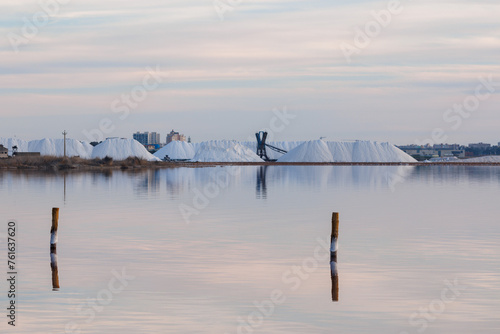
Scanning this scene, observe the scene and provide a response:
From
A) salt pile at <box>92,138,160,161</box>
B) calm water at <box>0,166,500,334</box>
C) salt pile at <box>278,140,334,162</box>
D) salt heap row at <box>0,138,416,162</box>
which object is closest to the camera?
calm water at <box>0,166,500,334</box>

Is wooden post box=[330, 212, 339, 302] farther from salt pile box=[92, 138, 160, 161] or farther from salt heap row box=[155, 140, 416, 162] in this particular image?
salt pile box=[92, 138, 160, 161]

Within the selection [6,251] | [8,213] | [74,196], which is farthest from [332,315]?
[74,196]

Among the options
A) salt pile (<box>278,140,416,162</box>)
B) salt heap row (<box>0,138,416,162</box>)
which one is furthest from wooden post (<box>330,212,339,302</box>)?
salt heap row (<box>0,138,416,162</box>)

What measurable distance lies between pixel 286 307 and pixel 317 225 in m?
16.2

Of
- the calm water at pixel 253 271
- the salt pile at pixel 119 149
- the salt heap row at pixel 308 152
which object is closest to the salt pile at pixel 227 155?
the salt heap row at pixel 308 152

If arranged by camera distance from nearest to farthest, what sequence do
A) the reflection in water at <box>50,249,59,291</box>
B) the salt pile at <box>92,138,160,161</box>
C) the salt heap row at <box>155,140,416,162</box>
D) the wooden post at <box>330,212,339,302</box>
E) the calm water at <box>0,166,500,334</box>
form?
the calm water at <box>0,166,500,334</box> < the wooden post at <box>330,212,339,302</box> < the reflection in water at <box>50,249,59,291</box> < the salt heap row at <box>155,140,416,162</box> < the salt pile at <box>92,138,160,161</box>

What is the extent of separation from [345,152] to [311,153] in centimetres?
1474

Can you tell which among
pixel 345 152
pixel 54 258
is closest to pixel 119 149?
pixel 345 152

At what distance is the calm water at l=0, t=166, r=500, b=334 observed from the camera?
13.9 metres

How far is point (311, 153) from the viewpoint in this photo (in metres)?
180

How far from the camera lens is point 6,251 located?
22234 mm

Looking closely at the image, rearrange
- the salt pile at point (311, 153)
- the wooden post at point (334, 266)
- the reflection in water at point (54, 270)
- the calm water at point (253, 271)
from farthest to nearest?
the salt pile at point (311, 153), the reflection in water at point (54, 270), the wooden post at point (334, 266), the calm water at point (253, 271)

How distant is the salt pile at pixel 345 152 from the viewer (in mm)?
178750

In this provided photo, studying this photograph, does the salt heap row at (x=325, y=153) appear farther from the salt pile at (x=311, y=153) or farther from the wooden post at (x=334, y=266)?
the wooden post at (x=334, y=266)
